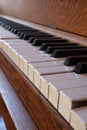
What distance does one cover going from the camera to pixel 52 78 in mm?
514

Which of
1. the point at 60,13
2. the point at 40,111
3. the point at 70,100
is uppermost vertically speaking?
the point at 60,13

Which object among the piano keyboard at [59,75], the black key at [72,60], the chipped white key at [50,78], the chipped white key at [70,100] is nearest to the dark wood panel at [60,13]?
the piano keyboard at [59,75]

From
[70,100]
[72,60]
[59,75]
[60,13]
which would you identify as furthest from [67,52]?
[60,13]

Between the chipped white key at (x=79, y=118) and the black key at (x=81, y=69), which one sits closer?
the chipped white key at (x=79, y=118)

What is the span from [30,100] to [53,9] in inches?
28.4

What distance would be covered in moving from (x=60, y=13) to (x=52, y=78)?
712 mm

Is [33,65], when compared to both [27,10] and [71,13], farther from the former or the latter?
[27,10]

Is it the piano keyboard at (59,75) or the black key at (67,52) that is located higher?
the black key at (67,52)

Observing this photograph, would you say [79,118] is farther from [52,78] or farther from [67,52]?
[67,52]

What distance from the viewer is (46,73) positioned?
0.55 metres

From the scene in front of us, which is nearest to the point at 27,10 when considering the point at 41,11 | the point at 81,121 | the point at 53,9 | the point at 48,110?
the point at 41,11

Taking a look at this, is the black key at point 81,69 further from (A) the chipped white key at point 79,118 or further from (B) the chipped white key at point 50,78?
(A) the chipped white key at point 79,118

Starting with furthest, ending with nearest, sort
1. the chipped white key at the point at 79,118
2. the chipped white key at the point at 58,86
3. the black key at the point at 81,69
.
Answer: the black key at the point at 81,69 → the chipped white key at the point at 58,86 → the chipped white key at the point at 79,118

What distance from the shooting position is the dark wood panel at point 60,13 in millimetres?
952
